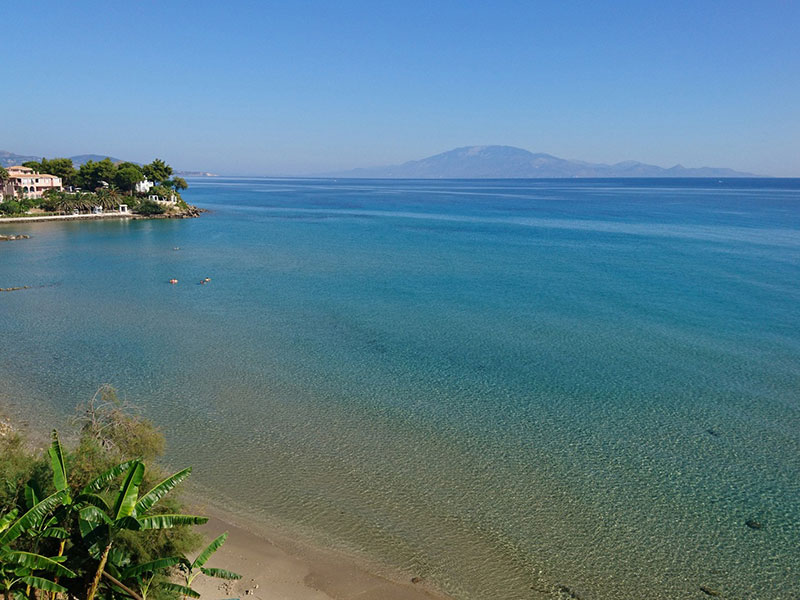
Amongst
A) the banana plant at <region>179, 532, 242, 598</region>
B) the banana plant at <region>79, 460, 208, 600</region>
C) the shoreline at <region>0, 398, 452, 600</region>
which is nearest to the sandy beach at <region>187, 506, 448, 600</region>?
the shoreline at <region>0, 398, 452, 600</region>

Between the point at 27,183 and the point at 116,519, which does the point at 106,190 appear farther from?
the point at 116,519

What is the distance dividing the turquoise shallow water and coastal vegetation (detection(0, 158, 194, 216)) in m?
43.2

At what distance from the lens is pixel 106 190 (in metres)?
99.9

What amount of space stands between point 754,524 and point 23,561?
17497 millimetres

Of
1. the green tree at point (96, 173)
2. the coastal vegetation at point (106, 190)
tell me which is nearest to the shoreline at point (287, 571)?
the coastal vegetation at point (106, 190)

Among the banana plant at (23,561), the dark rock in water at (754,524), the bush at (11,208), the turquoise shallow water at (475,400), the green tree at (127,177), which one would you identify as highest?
the green tree at (127,177)

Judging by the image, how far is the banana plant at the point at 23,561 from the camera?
9.41m

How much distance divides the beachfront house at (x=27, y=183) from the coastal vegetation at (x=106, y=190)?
1211 millimetres

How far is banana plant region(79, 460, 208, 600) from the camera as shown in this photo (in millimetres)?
9992

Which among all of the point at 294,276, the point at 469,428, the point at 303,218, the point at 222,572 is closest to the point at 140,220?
the point at 303,218

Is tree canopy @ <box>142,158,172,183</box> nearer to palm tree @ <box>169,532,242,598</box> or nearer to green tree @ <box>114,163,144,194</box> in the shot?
green tree @ <box>114,163,144,194</box>

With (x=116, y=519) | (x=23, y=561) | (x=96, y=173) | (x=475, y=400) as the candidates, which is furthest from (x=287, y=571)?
(x=96, y=173)

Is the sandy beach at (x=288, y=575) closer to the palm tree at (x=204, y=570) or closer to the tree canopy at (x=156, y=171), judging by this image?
the palm tree at (x=204, y=570)

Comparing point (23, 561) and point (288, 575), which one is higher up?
point (23, 561)
